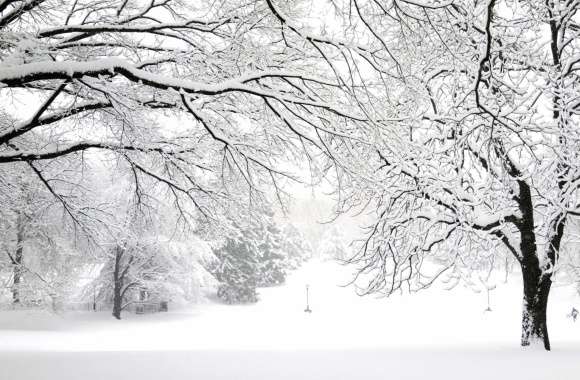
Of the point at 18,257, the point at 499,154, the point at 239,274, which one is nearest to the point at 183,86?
the point at 499,154

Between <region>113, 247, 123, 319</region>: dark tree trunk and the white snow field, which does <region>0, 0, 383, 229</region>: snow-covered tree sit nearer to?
the white snow field

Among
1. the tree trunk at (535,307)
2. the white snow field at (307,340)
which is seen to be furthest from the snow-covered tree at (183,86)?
the tree trunk at (535,307)

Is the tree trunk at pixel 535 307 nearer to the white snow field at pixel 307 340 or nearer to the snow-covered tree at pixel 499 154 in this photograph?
the snow-covered tree at pixel 499 154

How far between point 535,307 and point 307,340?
7185 mm

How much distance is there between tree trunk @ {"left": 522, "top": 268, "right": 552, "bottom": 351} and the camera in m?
8.80

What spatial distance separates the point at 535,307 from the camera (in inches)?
347

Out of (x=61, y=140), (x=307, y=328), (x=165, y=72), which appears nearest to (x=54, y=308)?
(x=307, y=328)

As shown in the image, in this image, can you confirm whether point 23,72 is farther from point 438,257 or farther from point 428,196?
point 438,257

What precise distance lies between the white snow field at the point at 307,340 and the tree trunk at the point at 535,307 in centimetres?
46

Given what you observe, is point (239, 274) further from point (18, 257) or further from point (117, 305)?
point (18, 257)

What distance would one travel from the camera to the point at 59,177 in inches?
382

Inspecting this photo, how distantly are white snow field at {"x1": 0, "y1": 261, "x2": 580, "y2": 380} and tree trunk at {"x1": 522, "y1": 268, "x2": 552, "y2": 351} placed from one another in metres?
Answer: 0.46

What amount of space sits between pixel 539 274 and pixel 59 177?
8.96m

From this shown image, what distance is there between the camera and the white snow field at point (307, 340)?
630cm
